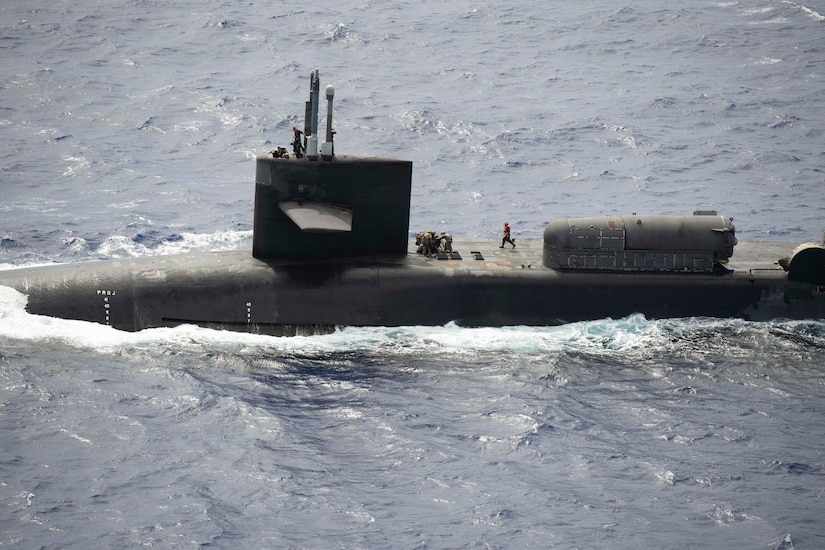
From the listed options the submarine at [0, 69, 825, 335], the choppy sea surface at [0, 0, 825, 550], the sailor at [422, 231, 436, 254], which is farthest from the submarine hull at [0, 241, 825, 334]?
the choppy sea surface at [0, 0, 825, 550]

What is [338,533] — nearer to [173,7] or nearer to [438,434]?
[438,434]

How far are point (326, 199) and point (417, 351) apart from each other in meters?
5.13

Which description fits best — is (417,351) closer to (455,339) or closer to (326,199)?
(455,339)

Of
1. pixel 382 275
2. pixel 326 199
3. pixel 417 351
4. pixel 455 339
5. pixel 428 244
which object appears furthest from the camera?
pixel 428 244

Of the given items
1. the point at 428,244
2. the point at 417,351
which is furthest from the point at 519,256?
the point at 417,351

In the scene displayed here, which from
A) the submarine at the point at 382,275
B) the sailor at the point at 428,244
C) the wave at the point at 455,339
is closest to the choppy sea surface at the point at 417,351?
the wave at the point at 455,339

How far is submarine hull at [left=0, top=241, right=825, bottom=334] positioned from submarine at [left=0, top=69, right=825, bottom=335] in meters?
0.04

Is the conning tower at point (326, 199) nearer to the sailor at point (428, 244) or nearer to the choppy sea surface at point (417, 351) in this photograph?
the sailor at point (428, 244)

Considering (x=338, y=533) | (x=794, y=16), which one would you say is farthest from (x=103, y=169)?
(x=794, y=16)

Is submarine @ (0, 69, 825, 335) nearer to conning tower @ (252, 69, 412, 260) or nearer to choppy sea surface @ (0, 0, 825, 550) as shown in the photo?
conning tower @ (252, 69, 412, 260)

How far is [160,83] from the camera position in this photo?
5834cm

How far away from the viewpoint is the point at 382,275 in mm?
33000

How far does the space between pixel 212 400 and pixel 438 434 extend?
5669 millimetres

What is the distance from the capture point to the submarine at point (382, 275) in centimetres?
3228
